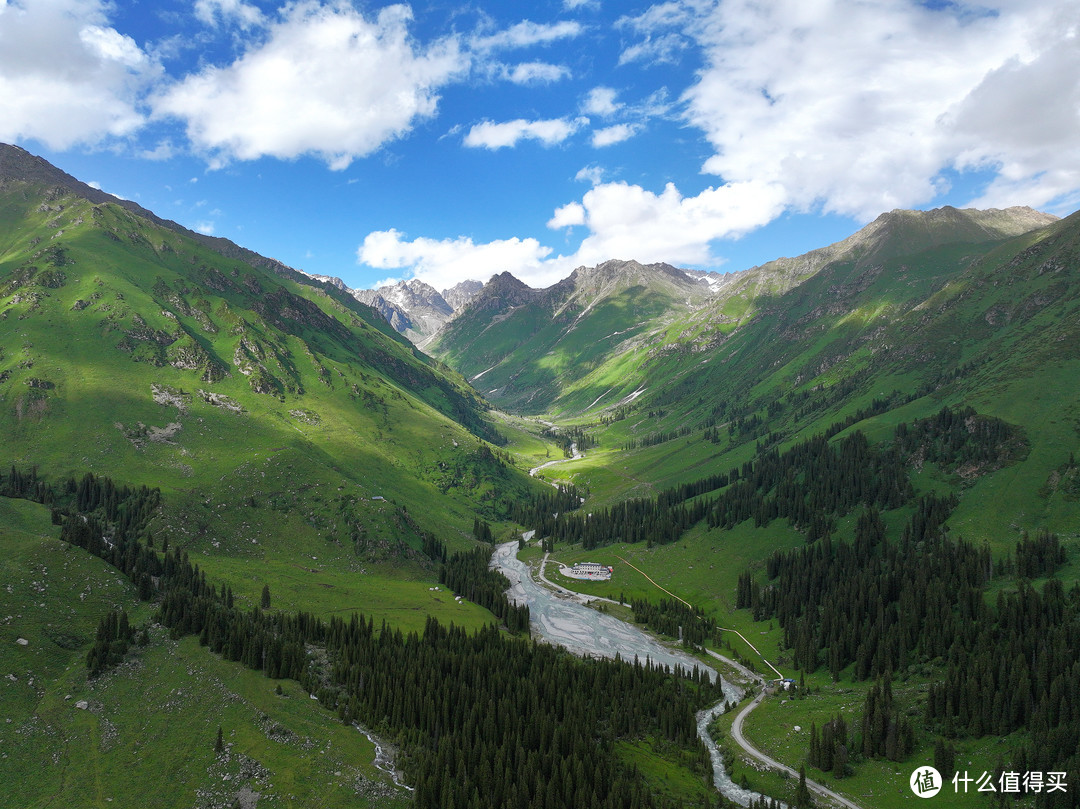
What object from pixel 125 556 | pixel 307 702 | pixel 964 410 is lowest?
pixel 307 702

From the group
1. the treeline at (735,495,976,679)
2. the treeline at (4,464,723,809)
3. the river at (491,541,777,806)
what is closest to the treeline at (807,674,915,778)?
the treeline at (735,495,976,679)

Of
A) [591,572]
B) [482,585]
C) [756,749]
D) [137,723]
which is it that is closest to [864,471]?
[591,572]

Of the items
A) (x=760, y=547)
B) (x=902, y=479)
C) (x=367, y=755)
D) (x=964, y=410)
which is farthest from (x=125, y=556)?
(x=964, y=410)

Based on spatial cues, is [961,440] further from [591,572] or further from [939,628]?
[591,572]

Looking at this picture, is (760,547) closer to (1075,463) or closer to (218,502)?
(1075,463)

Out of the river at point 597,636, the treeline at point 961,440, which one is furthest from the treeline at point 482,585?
the treeline at point 961,440

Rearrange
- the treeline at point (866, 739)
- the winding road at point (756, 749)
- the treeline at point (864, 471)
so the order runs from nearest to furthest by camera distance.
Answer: the winding road at point (756, 749)
the treeline at point (866, 739)
the treeline at point (864, 471)

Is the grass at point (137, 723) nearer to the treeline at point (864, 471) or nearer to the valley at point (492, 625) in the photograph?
the valley at point (492, 625)

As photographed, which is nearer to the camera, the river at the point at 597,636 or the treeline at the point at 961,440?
the river at the point at 597,636
